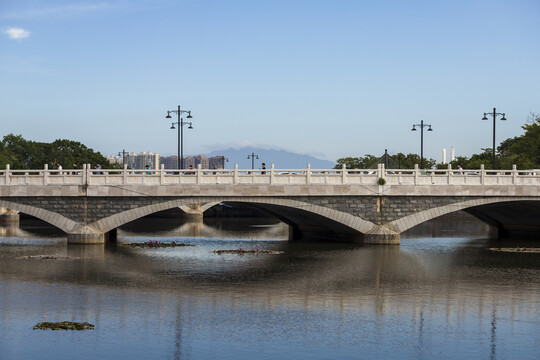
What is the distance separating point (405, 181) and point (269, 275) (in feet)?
57.5

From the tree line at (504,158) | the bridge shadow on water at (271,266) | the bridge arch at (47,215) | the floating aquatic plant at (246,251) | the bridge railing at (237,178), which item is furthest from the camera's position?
the tree line at (504,158)

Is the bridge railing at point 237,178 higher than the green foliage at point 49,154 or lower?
lower

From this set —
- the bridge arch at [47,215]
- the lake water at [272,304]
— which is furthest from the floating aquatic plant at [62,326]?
the bridge arch at [47,215]

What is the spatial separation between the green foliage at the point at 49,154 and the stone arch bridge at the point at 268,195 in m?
69.2

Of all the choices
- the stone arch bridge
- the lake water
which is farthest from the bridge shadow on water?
the stone arch bridge

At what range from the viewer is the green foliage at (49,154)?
114125 millimetres

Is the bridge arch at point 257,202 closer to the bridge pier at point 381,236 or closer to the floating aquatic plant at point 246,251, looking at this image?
the bridge pier at point 381,236

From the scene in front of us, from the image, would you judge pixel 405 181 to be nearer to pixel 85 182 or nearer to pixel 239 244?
pixel 239 244

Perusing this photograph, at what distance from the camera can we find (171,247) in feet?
153

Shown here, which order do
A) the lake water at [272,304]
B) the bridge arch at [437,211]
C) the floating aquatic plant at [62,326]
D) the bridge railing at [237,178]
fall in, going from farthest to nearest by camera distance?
the bridge arch at [437,211], the bridge railing at [237,178], the floating aquatic plant at [62,326], the lake water at [272,304]

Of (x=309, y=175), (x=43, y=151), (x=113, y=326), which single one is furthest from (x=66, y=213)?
(x=43, y=151)

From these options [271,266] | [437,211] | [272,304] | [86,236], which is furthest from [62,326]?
[437,211]

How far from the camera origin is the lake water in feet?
63.0

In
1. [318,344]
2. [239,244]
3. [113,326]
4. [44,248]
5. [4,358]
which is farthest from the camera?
Answer: [239,244]
